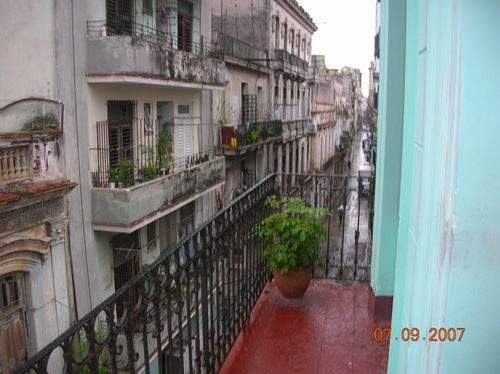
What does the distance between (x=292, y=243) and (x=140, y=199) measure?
665 cm

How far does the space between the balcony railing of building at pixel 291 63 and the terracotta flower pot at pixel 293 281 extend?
61.8 feet

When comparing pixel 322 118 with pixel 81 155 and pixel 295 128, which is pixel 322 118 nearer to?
pixel 295 128

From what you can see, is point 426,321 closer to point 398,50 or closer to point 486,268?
point 486,268

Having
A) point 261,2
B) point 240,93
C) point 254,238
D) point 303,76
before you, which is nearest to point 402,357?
point 254,238

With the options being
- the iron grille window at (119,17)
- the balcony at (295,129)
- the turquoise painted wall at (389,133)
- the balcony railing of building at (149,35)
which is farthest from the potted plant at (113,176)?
the balcony at (295,129)

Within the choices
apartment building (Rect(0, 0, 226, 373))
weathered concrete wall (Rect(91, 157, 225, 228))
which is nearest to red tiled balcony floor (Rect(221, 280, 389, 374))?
apartment building (Rect(0, 0, 226, 373))

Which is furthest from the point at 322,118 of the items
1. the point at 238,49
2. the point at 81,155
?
the point at 81,155

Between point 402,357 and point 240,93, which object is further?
point 240,93

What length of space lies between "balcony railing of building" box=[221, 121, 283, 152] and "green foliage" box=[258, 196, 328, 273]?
485 inches

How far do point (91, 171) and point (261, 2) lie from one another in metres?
14.3

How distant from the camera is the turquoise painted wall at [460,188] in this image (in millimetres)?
1308

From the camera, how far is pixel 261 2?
21.4 m

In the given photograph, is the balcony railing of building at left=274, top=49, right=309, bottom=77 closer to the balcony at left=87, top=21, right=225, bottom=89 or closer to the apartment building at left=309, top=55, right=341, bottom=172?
the apartment building at left=309, top=55, right=341, bottom=172

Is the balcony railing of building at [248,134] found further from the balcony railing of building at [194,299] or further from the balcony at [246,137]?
the balcony railing of building at [194,299]
